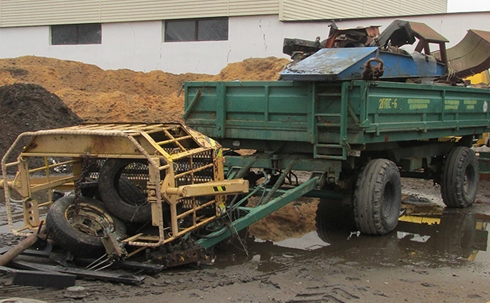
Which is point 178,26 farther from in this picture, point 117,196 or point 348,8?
point 117,196

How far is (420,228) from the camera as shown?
8633mm

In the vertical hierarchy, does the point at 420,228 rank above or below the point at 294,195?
below

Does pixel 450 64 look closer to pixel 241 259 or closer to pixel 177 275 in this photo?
pixel 241 259

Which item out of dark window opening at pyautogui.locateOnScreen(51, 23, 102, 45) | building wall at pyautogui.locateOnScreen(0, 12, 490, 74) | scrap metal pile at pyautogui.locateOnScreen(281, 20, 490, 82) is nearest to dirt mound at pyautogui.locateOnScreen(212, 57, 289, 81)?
building wall at pyautogui.locateOnScreen(0, 12, 490, 74)

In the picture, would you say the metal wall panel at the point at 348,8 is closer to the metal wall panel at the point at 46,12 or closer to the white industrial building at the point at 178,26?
the white industrial building at the point at 178,26

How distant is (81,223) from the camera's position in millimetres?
6141

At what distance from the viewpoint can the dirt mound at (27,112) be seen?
14.8 metres

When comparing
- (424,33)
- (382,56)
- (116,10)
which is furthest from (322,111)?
(116,10)

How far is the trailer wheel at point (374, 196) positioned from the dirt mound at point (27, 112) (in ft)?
31.2

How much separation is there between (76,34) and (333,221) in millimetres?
20643

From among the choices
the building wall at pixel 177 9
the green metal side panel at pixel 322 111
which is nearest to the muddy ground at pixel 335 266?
the green metal side panel at pixel 322 111

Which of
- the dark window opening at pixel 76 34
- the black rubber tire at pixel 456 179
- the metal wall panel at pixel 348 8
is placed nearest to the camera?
the black rubber tire at pixel 456 179

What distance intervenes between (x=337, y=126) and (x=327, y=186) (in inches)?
53.8

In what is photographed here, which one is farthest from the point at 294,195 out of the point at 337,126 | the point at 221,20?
the point at 221,20
